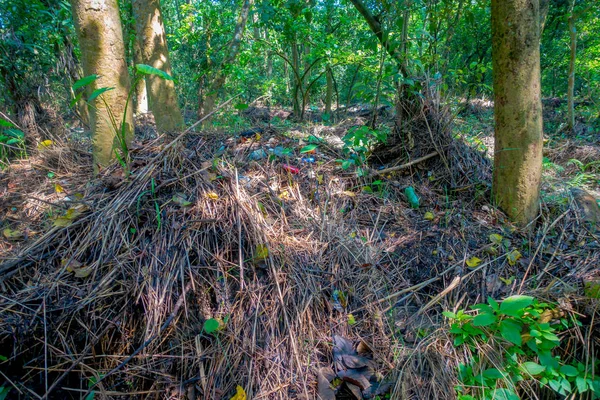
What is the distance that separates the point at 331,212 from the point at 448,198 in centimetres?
105

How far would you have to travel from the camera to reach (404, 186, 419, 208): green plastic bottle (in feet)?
8.70

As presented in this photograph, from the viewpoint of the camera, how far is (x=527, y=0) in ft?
7.31

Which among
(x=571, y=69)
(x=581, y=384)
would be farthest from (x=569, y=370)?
(x=571, y=69)

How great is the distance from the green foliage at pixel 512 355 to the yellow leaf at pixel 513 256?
1.54 feet

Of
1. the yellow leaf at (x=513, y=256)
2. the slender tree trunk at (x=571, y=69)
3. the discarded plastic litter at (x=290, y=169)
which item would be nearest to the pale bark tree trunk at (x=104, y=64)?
the discarded plastic litter at (x=290, y=169)

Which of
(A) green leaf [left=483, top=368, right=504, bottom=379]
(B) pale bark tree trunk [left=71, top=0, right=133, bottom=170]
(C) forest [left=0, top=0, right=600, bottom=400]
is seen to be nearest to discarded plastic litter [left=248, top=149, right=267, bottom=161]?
(C) forest [left=0, top=0, right=600, bottom=400]

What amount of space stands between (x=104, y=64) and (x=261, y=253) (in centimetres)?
168

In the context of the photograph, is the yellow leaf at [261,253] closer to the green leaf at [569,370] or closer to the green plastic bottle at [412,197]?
the green plastic bottle at [412,197]

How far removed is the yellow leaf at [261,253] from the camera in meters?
1.85

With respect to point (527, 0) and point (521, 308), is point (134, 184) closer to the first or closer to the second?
point (521, 308)

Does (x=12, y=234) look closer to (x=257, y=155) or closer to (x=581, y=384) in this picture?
(x=257, y=155)

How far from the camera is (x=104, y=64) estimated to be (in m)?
2.19

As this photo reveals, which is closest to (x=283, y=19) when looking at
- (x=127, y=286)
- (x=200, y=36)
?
(x=200, y=36)

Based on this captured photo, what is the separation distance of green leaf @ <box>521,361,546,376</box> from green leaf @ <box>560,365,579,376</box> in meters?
0.11
